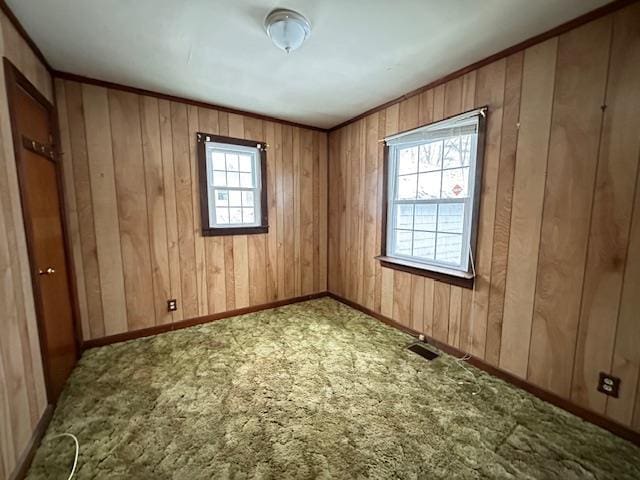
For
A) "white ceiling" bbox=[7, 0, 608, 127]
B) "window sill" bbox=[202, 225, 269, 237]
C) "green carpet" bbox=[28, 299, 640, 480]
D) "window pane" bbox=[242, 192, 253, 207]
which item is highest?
"white ceiling" bbox=[7, 0, 608, 127]

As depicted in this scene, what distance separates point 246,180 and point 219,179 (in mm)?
333

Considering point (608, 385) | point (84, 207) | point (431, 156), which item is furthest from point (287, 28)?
point (608, 385)

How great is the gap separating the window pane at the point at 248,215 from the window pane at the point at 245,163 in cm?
49

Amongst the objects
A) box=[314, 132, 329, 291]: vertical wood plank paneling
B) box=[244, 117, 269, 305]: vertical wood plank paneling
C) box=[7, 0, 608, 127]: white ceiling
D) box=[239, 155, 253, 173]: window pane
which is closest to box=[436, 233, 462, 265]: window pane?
box=[7, 0, 608, 127]: white ceiling

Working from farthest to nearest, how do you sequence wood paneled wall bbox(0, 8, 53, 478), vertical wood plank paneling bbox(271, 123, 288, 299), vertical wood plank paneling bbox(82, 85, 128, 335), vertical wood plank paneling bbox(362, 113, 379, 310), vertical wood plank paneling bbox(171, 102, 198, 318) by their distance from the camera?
vertical wood plank paneling bbox(271, 123, 288, 299)
vertical wood plank paneling bbox(362, 113, 379, 310)
vertical wood plank paneling bbox(171, 102, 198, 318)
vertical wood plank paneling bbox(82, 85, 128, 335)
wood paneled wall bbox(0, 8, 53, 478)

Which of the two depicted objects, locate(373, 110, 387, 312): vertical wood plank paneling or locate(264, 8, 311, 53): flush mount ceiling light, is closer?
locate(264, 8, 311, 53): flush mount ceiling light

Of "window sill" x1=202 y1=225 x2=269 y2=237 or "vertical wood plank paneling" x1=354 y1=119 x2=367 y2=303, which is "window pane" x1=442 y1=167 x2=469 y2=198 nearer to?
"vertical wood plank paneling" x1=354 y1=119 x2=367 y2=303

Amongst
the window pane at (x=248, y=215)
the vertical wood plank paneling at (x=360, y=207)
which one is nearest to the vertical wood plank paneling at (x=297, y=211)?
the window pane at (x=248, y=215)

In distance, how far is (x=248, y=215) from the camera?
3.39 m

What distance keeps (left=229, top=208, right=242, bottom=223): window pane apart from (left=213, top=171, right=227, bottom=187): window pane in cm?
31

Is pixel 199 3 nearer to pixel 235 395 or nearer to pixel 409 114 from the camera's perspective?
pixel 409 114

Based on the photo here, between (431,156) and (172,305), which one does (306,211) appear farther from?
(172,305)

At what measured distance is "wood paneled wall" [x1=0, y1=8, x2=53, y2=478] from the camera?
1277 millimetres

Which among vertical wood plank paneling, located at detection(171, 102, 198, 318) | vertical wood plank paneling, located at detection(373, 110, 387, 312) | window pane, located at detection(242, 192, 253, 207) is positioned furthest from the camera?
window pane, located at detection(242, 192, 253, 207)
